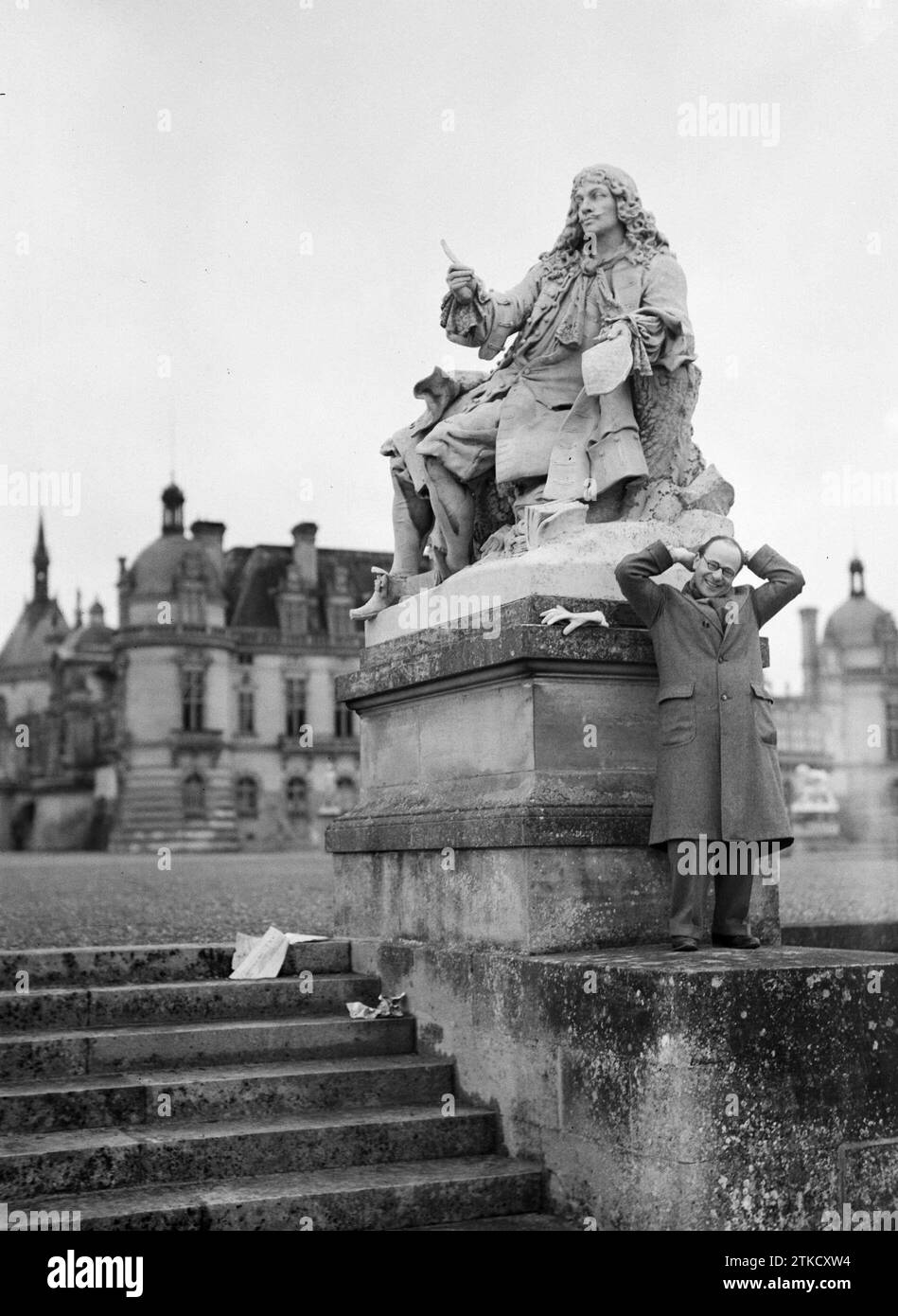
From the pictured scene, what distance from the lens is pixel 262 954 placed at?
7551mm

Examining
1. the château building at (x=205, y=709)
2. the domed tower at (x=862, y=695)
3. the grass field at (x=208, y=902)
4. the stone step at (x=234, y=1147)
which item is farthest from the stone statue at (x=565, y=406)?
the domed tower at (x=862, y=695)

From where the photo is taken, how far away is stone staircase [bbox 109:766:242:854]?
6981cm

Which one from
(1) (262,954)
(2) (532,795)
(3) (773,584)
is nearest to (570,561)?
(3) (773,584)

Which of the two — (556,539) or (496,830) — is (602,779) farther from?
(556,539)

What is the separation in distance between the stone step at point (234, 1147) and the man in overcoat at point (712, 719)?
1.21 meters

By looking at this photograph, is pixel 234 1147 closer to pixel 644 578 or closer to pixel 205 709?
pixel 644 578

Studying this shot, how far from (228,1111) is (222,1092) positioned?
8cm

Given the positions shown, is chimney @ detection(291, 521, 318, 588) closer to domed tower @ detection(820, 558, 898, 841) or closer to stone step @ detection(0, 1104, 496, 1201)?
domed tower @ detection(820, 558, 898, 841)

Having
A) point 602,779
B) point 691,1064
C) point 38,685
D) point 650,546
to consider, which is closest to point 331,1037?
point 602,779

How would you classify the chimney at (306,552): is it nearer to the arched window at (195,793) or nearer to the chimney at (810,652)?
the arched window at (195,793)

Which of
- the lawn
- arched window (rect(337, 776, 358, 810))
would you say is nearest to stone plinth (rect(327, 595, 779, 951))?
the lawn

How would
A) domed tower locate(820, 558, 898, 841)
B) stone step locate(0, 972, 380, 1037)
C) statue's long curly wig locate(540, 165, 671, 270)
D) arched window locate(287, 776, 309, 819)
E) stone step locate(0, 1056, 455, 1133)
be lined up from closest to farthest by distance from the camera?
stone step locate(0, 1056, 455, 1133)
stone step locate(0, 972, 380, 1037)
statue's long curly wig locate(540, 165, 671, 270)
arched window locate(287, 776, 309, 819)
domed tower locate(820, 558, 898, 841)

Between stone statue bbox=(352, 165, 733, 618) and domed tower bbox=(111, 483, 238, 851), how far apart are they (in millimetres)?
62967

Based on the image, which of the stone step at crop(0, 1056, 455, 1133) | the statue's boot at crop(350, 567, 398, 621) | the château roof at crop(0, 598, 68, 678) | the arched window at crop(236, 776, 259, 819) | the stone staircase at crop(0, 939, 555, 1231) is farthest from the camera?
the château roof at crop(0, 598, 68, 678)
